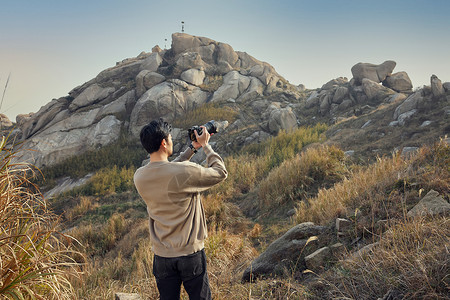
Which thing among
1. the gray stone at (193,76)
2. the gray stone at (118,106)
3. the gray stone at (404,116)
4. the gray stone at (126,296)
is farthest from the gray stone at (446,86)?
the gray stone at (118,106)

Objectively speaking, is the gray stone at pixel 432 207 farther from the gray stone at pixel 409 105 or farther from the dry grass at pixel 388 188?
the gray stone at pixel 409 105

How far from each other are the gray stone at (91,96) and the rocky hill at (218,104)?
80mm

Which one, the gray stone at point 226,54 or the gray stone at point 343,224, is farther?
the gray stone at point 226,54

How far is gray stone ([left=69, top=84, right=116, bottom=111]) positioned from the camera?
23.2 metres

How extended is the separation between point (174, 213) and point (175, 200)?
12 cm

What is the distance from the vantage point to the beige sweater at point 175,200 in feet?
7.16

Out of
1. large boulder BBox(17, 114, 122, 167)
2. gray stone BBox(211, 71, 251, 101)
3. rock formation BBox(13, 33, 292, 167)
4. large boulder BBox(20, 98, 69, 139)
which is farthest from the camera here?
gray stone BBox(211, 71, 251, 101)

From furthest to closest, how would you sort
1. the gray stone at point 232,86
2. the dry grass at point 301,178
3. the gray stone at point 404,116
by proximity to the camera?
the gray stone at point 232,86, the gray stone at point 404,116, the dry grass at point 301,178

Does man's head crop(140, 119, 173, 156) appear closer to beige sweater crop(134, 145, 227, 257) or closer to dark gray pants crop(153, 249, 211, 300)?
beige sweater crop(134, 145, 227, 257)

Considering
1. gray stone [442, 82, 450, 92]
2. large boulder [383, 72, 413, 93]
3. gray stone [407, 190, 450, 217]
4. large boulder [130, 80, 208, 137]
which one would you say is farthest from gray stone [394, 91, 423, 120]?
large boulder [130, 80, 208, 137]

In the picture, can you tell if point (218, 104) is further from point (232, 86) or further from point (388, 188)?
Answer: point (388, 188)

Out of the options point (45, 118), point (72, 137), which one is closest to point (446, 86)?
point (72, 137)

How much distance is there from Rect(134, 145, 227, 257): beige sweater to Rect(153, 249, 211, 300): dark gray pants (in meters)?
0.06

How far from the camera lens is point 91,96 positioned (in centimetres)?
2402
